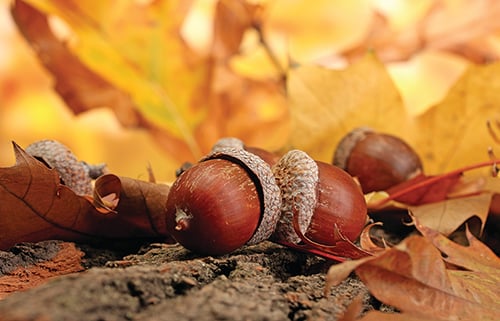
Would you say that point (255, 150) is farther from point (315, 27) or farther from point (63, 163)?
point (315, 27)

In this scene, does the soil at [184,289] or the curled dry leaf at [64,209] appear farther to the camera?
the curled dry leaf at [64,209]

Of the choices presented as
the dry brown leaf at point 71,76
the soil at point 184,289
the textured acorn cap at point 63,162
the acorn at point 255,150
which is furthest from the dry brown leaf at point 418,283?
the dry brown leaf at point 71,76

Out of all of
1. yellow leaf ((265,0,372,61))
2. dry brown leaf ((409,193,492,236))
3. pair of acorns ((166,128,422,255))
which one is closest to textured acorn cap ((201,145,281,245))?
pair of acorns ((166,128,422,255))

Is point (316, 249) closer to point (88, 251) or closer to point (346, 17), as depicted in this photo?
point (88, 251)

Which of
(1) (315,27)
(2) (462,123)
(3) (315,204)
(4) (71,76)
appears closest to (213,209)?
(3) (315,204)

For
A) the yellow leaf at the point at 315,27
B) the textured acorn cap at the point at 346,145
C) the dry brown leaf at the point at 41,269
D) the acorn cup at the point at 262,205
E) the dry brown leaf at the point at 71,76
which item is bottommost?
the dry brown leaf at the point at 41,269

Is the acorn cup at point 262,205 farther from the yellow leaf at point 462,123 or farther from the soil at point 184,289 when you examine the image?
the yellow leaf at point 462,123

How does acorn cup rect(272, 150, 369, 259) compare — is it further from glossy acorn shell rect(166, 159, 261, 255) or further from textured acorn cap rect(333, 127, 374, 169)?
textured acorn cap rect(333, 127, 374, 169)
